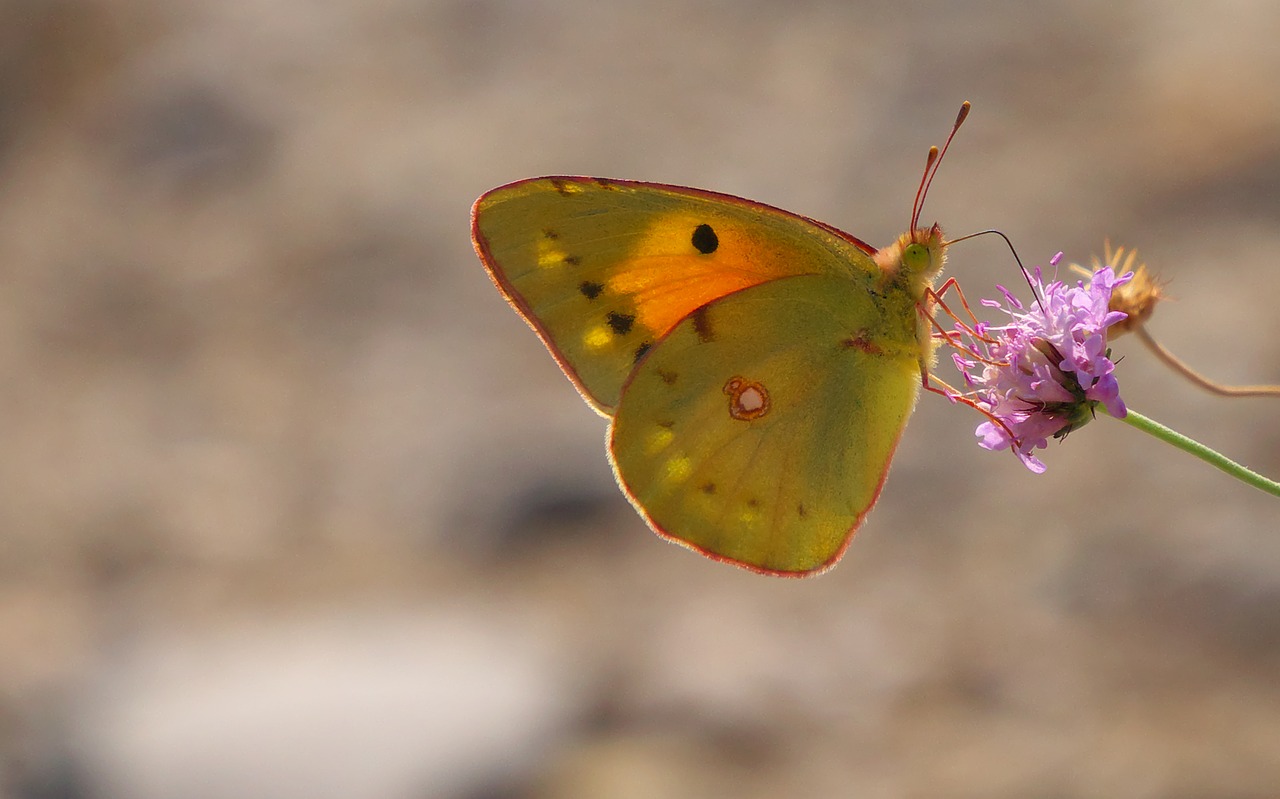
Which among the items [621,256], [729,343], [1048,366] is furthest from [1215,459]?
[621,256]

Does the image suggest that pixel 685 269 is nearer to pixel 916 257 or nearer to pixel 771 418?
pixel 771 418

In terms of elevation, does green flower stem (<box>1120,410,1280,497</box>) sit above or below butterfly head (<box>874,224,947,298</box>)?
below

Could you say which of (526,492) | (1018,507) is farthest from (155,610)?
(1018,507)

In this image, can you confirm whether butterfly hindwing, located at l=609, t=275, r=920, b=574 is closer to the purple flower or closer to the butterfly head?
the butterfly head

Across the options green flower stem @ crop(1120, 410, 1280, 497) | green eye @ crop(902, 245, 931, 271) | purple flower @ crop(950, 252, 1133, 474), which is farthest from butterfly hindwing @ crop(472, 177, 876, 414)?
green flower stem @ crop(1120, 410, 1280, 497)

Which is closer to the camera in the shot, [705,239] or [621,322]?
[705,239]

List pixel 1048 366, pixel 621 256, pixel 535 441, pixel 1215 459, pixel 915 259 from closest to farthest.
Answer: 1. pixel 1215 459
2. pixel 1048 366
3. pixel 915 259
4. pixel 621 256
5. pixel 535 441

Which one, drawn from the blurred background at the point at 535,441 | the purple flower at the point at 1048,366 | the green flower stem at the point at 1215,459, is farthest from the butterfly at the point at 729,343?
the blurred background at the point at 535,441
